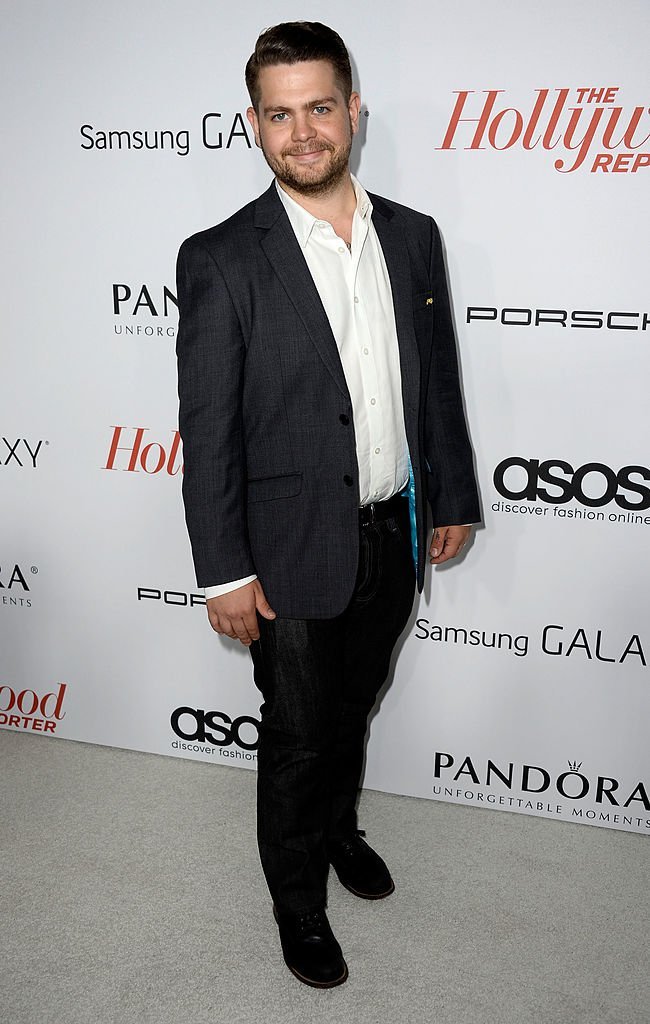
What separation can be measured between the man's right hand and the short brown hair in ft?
3.11

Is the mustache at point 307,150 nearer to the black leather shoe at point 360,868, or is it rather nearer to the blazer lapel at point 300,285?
the blazer lapel at point 300,285

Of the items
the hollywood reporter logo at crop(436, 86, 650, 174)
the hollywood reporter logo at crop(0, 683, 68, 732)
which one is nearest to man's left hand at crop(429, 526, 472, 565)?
the hollywood reporter logo at crop(436, 86, 650, 174)

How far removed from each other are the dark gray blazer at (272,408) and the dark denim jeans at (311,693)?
0.09 meters

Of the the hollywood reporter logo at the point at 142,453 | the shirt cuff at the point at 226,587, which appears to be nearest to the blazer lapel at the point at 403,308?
the shirt cuff at the point at 226,587

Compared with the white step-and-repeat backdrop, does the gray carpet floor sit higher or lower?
lower

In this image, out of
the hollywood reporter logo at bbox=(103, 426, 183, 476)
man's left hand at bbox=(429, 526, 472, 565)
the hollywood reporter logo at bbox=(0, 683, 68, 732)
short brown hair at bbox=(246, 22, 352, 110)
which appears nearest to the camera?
short brown hair at bbox=(246, 22, 352, 110)

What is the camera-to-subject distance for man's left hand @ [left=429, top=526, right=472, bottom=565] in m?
2.17

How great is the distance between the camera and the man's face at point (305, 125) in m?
1.70

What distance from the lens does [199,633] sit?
2.70 m

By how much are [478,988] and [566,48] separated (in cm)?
201

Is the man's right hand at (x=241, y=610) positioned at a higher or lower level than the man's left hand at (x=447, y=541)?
lower

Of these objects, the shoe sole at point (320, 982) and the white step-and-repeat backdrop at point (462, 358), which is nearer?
the shoe sole at point (320, 982)

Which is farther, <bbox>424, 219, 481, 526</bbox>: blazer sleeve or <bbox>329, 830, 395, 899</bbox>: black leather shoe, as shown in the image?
<bbox>329, 830, 395, 899</bbox>: black leather shoe

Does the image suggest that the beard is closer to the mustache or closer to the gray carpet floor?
the mustache
